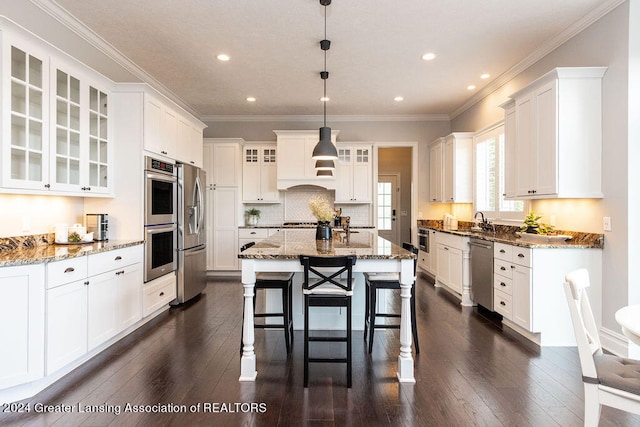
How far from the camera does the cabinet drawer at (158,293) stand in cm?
373

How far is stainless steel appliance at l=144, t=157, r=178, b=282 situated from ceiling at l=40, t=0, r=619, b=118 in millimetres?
1345

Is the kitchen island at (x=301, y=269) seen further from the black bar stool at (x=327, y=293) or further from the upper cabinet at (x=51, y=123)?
the upper cabinet at (x=51, y=123)

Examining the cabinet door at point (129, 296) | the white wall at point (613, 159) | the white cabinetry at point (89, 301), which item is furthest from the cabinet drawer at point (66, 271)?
the white wall at point (613, 159)

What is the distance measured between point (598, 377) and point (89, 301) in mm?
3331

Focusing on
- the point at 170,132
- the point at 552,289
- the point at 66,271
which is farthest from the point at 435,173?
the point at 66,271

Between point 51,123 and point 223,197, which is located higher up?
point 51,123

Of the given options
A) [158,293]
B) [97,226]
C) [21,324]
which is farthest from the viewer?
[158,293]

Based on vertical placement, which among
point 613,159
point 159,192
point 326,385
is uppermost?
point 613,159

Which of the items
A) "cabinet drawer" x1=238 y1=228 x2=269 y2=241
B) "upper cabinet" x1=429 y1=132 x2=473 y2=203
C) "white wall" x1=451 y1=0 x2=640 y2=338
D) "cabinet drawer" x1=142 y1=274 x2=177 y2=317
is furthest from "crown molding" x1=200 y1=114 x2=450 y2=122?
"cabinet drawer" x1=142 y1=274 x2=177 y2=317

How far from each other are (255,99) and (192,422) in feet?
16.1

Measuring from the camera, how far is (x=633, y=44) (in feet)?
9.53

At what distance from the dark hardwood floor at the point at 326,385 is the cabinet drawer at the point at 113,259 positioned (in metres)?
0.74

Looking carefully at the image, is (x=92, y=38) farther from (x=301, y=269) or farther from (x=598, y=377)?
(x=598, y=377)

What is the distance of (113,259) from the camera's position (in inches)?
124
